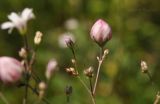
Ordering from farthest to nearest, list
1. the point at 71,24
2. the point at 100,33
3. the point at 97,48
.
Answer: the point at 71,24 < the point at 97,48 < the point at 100,33

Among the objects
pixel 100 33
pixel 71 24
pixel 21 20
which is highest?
pixel 21 20

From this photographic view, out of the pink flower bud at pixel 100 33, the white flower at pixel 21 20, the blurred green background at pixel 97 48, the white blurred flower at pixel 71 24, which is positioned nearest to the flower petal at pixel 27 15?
the white flower at pixel 21 20

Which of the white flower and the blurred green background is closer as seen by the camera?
the white flower

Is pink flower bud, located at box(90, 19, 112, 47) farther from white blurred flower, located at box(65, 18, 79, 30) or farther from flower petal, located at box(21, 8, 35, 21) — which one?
white blurred flower, located at box(65, 18, 79, 30)

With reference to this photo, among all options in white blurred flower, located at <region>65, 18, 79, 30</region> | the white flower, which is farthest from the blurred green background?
the white flower

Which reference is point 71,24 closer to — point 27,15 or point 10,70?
point 27,15

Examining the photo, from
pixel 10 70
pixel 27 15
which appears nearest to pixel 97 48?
Answer: pixel 27 15

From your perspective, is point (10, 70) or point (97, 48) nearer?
point (10, 70)
